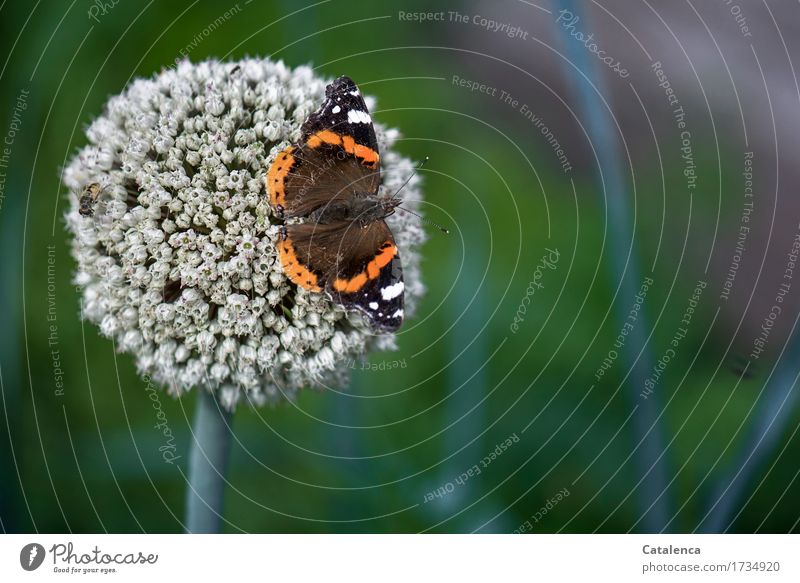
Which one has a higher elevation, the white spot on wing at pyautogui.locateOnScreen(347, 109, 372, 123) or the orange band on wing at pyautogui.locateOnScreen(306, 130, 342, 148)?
the white spot on wing at pyautogui.locateOnScreen(347, 109, 372, 123)

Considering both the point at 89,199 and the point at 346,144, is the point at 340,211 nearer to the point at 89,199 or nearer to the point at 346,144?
the point at 346,144

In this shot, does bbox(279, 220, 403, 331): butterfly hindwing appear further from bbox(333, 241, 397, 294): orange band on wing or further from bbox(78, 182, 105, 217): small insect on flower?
bbox(78, 182, 105, 217): small insect on flower

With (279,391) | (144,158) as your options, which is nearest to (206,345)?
(279,391)

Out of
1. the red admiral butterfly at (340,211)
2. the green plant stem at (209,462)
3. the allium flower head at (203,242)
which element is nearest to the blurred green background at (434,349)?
the green plant stem at (209,462)

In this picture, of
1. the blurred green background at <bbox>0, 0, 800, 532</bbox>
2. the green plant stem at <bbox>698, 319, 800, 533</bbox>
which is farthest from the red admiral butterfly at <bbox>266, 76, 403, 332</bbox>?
the green plant stem at <bbox>698, 319, 800, 533</bbox>

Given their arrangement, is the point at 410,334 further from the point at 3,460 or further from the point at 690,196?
the point at 3,460

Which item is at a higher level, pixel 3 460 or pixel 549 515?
pixel 3 460
